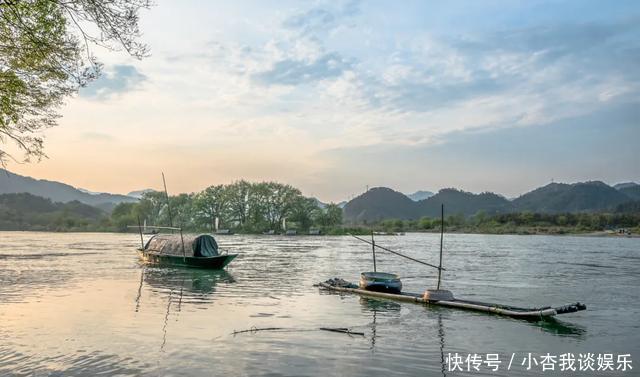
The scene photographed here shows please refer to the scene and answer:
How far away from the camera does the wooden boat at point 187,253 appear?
39.6 m

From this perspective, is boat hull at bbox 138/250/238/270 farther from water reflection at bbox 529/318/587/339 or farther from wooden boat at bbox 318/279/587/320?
water reflection at bbox 529/318/587/339

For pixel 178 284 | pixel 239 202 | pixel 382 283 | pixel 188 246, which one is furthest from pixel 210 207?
pixel 382 283

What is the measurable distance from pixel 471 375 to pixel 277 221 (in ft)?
506

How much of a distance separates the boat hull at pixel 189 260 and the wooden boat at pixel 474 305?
14.1m

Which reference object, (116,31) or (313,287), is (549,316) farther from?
(116,31)

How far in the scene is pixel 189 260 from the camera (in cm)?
4081

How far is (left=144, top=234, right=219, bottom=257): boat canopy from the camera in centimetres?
4150

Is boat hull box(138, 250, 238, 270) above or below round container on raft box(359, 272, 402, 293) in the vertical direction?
below

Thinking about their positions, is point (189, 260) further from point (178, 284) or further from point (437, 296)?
point (437, 296)

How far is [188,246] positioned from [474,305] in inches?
1081

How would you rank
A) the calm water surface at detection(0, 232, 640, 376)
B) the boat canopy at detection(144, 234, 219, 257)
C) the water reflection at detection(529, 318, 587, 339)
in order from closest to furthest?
1. the calm water surface at detection(0, 232, 640, 376)
2. the water reflection at detection(529, 318, 587, 339)
3. the boat canopy at detection(144, 234, 219, 257)

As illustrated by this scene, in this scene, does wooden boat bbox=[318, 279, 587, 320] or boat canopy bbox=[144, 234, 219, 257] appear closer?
wooden boat bbox=[318, 279, 587, 320]

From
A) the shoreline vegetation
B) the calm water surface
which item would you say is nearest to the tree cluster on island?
the shoreline vegetation

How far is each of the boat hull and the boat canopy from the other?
0.58m
